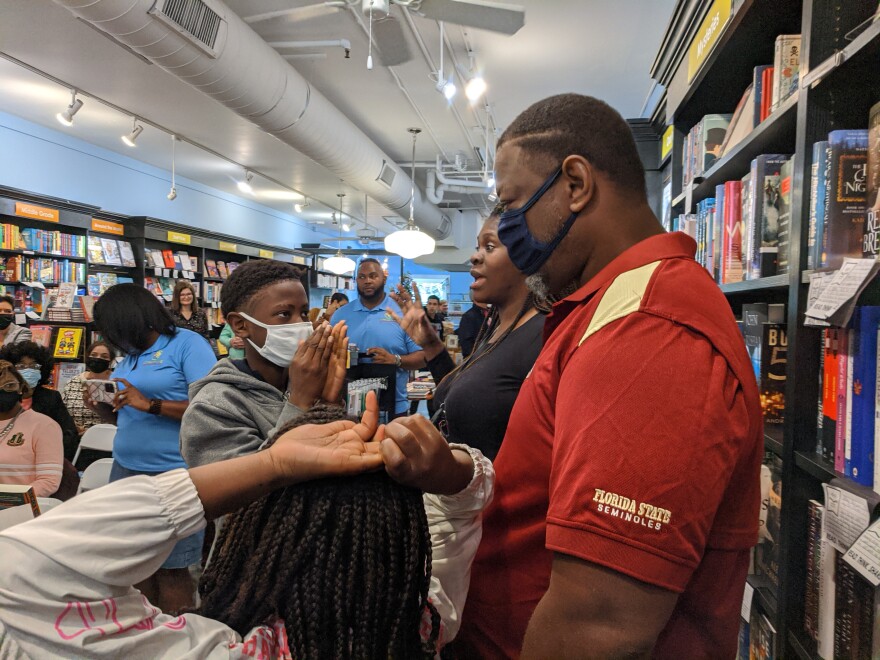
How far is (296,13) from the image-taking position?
421cm

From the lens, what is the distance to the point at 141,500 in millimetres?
660

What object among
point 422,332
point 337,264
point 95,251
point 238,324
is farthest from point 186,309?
point 238,324

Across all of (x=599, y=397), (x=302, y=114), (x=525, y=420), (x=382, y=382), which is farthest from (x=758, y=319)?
(x=302, y=114)

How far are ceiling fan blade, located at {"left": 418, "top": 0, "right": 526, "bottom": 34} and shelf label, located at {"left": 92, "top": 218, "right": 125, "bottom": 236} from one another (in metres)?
6.03

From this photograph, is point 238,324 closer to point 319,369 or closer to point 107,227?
point 319,369

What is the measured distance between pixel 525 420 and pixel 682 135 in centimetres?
211

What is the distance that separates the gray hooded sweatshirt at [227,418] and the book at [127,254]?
7167 mm

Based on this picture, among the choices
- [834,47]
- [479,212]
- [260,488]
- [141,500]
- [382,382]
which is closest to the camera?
[141,500]

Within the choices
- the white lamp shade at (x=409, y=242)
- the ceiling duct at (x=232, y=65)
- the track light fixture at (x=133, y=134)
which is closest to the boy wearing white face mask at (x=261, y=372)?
the ceiling duct at (x=232, y=65)

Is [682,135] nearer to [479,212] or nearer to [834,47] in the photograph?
[834,47]

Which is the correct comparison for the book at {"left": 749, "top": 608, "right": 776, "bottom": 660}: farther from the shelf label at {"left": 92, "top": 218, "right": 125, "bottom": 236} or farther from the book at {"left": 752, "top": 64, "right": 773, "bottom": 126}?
the shelf label at {"left": 92, "top": 218, "right": 125, "bottom": 236}

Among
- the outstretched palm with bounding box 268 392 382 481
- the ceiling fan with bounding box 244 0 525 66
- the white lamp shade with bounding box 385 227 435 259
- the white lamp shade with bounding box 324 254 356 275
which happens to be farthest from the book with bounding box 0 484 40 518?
the white lamp shade with bounding box 324 254 356 275

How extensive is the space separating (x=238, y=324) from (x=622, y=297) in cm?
148

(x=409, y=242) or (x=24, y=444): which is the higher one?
(x=409, y=242)
